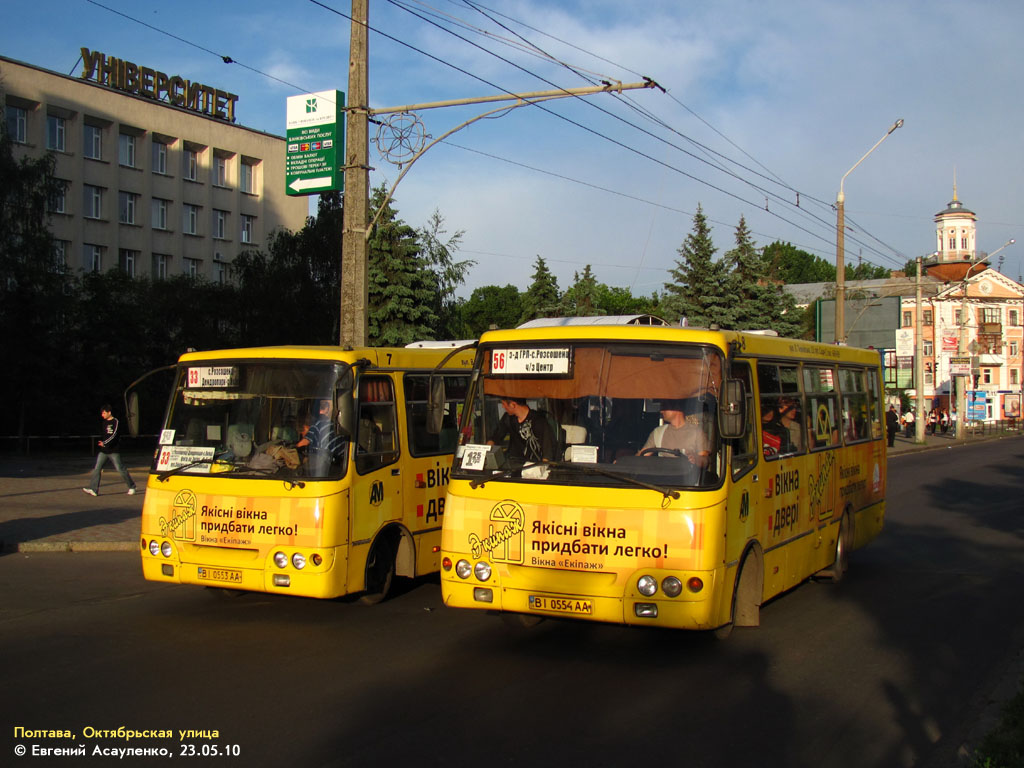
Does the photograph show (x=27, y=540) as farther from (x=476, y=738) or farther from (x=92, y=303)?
(x=92, y=303)

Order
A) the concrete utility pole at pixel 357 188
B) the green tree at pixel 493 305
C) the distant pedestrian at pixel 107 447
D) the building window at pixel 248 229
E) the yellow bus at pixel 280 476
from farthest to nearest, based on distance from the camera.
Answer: the green tree at pixel 493 305 < the building window at pixel 248 229 < the distant pedestrian at pixel 107 447 < the concrete utility pole at pixel 357 188 < the yellow bus at pixel 280 476

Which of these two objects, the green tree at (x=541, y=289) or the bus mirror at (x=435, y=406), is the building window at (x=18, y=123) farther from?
the bus mirror at (x=435, y=406)

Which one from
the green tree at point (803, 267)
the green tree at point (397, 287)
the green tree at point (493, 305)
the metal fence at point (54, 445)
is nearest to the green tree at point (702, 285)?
the green tree at point (397, 287)

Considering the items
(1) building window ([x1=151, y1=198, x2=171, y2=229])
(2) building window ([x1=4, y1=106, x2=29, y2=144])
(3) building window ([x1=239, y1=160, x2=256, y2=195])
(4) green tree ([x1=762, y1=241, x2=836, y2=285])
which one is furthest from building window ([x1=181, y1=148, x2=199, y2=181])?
(4) green tree ([x1=762, y1=241, x2=836, y2=285])

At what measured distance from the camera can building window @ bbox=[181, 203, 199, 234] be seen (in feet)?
188

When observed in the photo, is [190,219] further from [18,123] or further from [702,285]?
[702,285]

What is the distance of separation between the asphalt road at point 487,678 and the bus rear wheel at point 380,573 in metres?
0.16

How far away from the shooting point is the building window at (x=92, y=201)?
51703 millimetres

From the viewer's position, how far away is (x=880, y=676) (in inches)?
285

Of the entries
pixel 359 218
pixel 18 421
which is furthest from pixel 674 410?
pixel 18 421

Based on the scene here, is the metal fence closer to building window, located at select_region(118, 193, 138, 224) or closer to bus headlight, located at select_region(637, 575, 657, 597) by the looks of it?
building window, located at select_region(118, 193, 138, 224)

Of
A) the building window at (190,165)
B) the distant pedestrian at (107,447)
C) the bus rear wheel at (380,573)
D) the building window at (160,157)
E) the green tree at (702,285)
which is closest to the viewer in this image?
the bus rear wheel at (380,573)

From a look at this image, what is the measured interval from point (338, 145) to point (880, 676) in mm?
10588

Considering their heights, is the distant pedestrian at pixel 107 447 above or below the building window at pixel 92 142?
below
